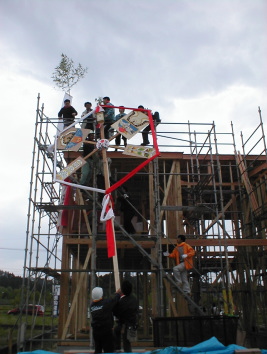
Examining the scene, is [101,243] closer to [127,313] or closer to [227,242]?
[227,242]

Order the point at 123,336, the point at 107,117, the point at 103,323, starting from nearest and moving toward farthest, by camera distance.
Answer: the point at 103,323, the point at 123,336, the point at 107,117

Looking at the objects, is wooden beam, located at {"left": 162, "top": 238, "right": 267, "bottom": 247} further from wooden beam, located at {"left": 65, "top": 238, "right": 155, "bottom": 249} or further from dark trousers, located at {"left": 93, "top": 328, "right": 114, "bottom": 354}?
dark trousers, located at {"left": 93, "top": 328, "right": 114, "bottom": 354}

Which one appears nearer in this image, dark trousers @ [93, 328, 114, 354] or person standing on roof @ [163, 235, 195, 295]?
dark trousers @ [93, 328, 114, 354]

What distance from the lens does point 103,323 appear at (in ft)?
17.7

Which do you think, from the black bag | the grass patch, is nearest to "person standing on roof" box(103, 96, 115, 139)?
the grass patch

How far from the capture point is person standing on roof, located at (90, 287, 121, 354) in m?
5.39

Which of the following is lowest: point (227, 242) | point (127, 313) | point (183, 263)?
point (127, 313)

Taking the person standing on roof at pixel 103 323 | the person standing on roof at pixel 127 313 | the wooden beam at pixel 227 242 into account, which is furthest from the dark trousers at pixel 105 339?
the wooden beam at pixel 227 242

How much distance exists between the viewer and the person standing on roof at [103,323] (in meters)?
5.39

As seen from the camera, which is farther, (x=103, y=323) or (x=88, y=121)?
(x=88, y=121)

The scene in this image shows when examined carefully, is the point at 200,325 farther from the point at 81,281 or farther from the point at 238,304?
the point at 238,304

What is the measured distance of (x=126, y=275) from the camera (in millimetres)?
13688

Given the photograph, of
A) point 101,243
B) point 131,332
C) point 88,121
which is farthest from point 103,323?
point 88,121

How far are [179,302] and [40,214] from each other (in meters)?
4.50
